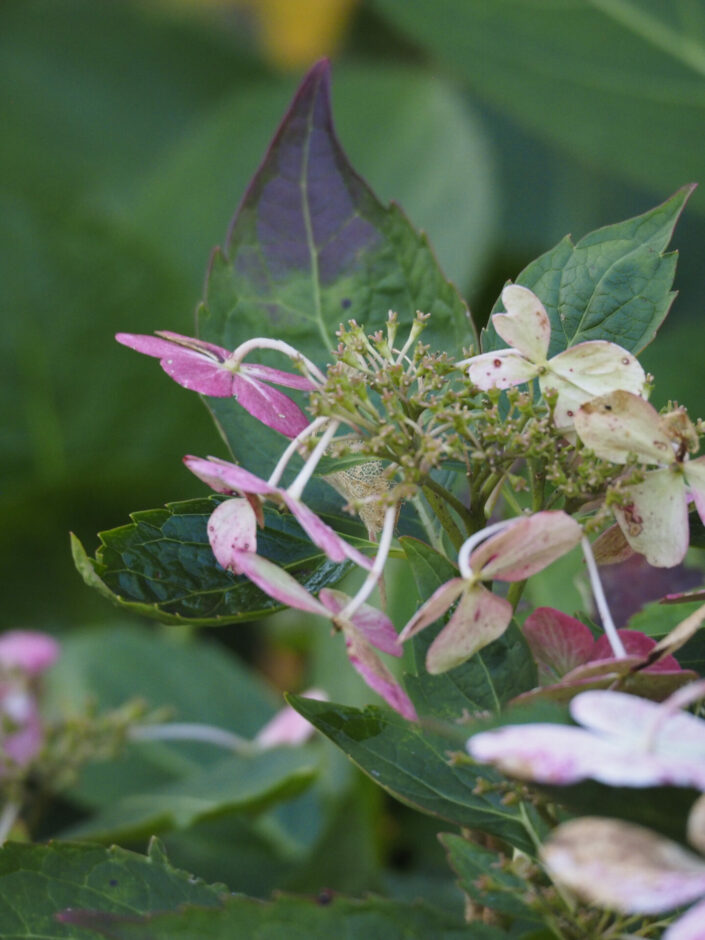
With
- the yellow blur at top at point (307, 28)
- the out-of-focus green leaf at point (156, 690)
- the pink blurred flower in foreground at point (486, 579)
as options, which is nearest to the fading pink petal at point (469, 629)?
the pink blurred flower in foreground at point (486, 579)

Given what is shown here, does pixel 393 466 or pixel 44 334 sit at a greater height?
pixel 393 466

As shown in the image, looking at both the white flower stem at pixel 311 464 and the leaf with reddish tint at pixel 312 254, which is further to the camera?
the leaf with reddish tint at pixel 312 254

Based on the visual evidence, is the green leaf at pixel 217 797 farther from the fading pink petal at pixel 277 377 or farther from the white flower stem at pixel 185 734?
the fading pink petal at pixel 277 377

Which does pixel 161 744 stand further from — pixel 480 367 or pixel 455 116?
pixel 455 116

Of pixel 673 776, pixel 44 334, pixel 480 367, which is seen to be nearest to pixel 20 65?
pixel 44 334

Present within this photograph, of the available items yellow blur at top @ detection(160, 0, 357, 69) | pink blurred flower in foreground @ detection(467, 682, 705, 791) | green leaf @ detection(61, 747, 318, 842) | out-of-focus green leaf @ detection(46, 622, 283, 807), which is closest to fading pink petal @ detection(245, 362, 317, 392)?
pink blurred flower in foreground @ detection(467, 682, 705, 791)

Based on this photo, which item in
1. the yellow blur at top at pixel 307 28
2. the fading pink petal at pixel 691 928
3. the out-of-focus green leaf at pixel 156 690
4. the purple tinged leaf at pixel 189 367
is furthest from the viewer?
the yellow blur at top at pixel 307 28
